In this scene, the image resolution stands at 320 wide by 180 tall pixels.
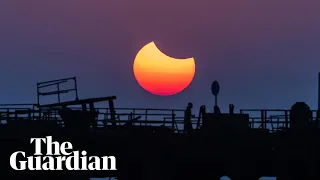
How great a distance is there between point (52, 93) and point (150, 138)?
1199 cm

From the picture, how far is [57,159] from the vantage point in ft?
227

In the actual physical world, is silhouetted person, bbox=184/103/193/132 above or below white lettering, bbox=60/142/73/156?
above

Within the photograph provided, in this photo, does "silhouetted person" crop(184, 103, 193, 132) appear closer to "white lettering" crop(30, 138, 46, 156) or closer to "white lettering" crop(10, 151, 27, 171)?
"white lettering" crop(30, 138, 46, 156)

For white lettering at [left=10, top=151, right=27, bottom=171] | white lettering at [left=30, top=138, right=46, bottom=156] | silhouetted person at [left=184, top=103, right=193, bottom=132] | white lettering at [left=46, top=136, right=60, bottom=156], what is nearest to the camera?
white lettering at [left=46, top=136, right=60, bottom=156]

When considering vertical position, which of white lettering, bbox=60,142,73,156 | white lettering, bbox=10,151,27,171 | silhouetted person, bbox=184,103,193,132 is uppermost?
silhouetted person, bbox=184,103,193,132

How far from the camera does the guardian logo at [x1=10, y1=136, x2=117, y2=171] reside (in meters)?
69.1

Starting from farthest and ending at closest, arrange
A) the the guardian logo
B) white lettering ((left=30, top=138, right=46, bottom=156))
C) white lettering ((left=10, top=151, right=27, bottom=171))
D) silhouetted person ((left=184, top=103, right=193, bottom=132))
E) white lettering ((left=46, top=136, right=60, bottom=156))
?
silhouetted person ((left=184, top=103, right=193, bottom=132)) < white lettering ((left=10, top=151, right=27, bottom=171)) < white lettering ((left=30, top=138, right=46, bottom=156)) < white lettering ((left=46, top=136, right=60, bottom=156)) < the the guardian logo

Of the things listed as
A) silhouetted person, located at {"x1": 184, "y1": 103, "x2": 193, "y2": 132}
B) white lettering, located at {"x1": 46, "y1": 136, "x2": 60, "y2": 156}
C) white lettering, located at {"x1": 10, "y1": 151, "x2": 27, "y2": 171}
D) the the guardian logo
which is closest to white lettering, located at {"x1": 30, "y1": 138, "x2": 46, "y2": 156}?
the the guardian logo

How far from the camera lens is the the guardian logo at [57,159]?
6906 cm

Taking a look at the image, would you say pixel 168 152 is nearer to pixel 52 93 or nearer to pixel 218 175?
pixel 218 175

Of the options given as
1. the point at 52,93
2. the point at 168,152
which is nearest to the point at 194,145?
the point at 168,152

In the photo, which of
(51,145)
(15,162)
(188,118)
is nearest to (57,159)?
(51,145)

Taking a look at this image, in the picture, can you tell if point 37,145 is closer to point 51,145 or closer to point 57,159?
point 51,145

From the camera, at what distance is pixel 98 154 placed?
71.1 m
